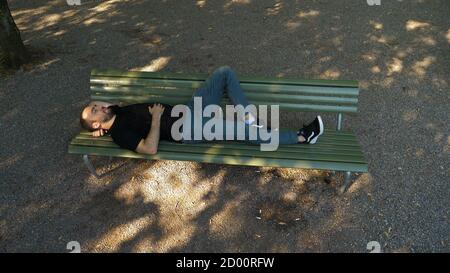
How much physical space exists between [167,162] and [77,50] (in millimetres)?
3160

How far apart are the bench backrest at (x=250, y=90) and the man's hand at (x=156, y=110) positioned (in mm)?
193

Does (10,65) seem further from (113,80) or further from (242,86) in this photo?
(242,86)

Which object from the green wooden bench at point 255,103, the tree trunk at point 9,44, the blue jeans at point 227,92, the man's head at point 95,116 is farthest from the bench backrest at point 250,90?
the tree trunk at point 9,44

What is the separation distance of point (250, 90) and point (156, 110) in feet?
3.16

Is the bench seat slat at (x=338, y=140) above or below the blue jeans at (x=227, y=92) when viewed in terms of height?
below

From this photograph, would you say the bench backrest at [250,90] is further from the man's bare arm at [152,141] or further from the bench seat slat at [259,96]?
the man's bare arm at [152,141]

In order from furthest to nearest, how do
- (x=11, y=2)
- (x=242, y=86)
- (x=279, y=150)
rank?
(x=11, y=2)
(x=242, y=86)
(x=279, y=150)

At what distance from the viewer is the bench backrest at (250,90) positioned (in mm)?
3613

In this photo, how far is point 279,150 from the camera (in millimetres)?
3479

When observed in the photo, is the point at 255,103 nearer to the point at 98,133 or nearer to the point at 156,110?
the point at 156,110

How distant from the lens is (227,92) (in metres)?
3.83

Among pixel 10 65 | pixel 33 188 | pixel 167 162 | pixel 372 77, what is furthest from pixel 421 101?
pixel 10 65

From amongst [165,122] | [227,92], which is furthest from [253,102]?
[165,122]

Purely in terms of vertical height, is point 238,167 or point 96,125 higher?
point 96,125
